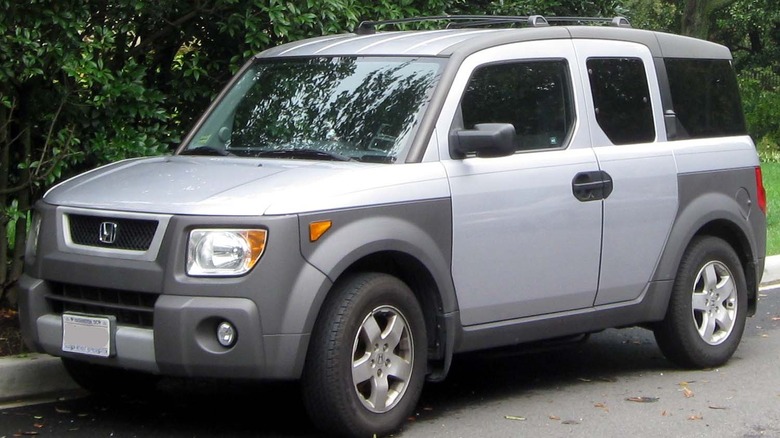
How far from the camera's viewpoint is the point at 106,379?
6762mm

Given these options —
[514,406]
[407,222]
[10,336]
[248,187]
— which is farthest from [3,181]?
[514,406]

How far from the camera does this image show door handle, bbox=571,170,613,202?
6.82 m

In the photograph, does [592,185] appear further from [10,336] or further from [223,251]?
[10,336]

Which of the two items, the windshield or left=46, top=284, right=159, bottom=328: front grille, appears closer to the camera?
left=46, top=284, right=159, bottom=328: front grille

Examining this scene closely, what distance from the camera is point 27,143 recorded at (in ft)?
26.4

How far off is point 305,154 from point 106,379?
158 centimetres

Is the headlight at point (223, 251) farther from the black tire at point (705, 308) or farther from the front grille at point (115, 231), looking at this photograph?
the black tire at point (705, 308)

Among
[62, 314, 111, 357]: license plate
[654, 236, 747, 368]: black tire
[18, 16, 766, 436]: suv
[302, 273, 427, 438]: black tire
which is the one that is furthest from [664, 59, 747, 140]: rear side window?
[62, 314, 111, 357]: license plate

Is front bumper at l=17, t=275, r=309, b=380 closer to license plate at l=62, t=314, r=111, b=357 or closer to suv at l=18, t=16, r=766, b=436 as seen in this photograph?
suv at l=18, t=16, r=766, b=436

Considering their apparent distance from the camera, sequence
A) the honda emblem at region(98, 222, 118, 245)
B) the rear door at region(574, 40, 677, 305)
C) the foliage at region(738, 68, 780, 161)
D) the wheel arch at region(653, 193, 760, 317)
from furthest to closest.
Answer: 1. the foliage at region(738, 68, 780, 161)
2. the wheel arch at region(653, 193, 760, 317)
3. the rear door at region(574, 40, 677, 305)
4. the honda emblem at region(98, 222, 118, 245)

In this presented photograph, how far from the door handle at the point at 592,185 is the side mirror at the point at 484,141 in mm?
599

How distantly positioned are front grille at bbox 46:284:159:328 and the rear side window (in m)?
3.43

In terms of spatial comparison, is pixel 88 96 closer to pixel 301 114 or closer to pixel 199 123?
pixel 199 123

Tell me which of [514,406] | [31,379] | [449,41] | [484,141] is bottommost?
[514,406]
